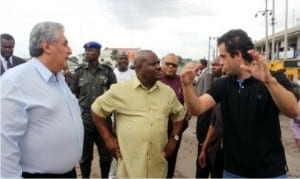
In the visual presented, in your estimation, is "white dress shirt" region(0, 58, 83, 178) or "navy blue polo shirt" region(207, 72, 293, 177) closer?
"white dress shirt" region(0, 58, 83, 178)

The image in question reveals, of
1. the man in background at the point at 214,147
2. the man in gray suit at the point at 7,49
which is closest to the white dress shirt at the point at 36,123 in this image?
the man in background at the point at 214,147

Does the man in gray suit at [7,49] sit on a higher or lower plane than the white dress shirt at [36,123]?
higher

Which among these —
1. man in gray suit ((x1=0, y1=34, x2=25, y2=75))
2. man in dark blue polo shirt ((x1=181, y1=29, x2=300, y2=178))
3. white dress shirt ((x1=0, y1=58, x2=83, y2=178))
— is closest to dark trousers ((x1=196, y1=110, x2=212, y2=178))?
man in dark blue polo shirt ((x1=181, y1=29, x2=300, y2=178))

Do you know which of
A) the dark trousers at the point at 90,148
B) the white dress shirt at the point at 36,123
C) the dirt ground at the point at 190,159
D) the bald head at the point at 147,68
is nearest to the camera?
the white dress shirt at the point at 36,123

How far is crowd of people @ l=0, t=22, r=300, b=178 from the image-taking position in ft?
8.43

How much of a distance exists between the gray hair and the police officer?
285 cm

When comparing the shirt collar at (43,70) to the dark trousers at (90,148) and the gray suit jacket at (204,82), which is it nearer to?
the dark trousers at (90,148)

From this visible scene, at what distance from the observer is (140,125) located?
12.2 ft

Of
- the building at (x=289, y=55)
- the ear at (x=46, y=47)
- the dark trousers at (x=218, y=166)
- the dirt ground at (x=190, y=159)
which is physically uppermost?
the ear at (x=46, y=47)

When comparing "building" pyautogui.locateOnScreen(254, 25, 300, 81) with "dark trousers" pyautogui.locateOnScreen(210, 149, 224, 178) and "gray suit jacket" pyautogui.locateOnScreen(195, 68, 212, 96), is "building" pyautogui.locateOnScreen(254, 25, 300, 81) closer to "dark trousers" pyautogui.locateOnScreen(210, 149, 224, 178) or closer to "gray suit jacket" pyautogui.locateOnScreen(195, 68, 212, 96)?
"gray suit jacket" pyautogui.locateOnScreen(195, 68, 212, 96)

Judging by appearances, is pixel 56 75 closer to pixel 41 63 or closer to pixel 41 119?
pixel 41 63

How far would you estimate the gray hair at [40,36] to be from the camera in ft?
9.00

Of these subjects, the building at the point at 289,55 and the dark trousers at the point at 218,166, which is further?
the building at the point at 289,55

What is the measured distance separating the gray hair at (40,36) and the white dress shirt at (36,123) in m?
0.07
